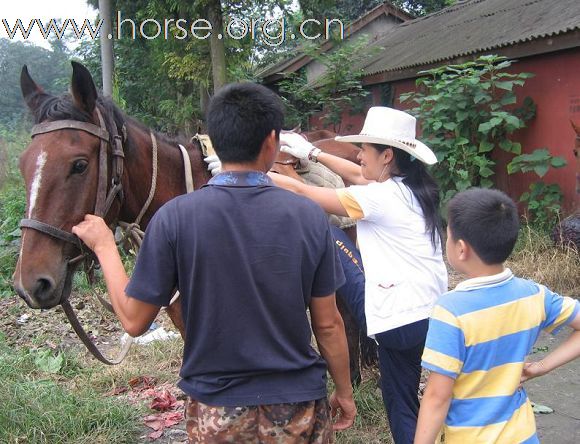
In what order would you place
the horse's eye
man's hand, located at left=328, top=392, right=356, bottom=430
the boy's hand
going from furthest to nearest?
1. the horse's eye
2. man's hand, located at left=328, top=392, right=356, bottom=430
3. the boy's hand

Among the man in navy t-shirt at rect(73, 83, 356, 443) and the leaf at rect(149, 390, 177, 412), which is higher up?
the man in navy t-shirt at rect(73, 83, 356, 443)

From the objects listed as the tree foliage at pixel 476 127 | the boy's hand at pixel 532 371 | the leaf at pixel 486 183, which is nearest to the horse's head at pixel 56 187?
the boy's hand at pixel 532 371

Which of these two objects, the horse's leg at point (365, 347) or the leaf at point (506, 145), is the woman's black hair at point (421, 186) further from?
the leaf at point (506, 145)

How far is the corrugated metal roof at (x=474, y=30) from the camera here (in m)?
7.54

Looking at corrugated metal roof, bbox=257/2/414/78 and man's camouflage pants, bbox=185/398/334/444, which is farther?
corrugated metal roof, bbox=257/2/414/78

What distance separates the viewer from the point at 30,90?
254 centimetres

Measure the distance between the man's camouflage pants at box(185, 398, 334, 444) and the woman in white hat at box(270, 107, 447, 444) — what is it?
76cm

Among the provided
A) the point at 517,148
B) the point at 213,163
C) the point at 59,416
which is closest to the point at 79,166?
the point at 213,163

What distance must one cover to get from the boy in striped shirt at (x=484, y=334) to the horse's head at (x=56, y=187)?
1463mm

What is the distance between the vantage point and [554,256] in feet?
18.9

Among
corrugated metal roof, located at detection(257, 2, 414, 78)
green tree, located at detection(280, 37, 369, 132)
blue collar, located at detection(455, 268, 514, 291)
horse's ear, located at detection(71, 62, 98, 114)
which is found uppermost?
corrugated metal roof, located at detection(257, 2, 414, 78)

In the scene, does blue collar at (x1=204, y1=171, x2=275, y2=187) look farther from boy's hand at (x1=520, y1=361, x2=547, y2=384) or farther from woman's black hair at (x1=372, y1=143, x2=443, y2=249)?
boy's hand at (x1=520, y1=361, x2=547, y2=384)

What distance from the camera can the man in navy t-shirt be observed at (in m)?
1.56

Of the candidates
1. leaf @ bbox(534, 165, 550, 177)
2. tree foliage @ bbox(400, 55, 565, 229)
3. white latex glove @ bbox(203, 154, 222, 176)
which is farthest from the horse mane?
leaf @ bbox(534, 165, 550, 177)
